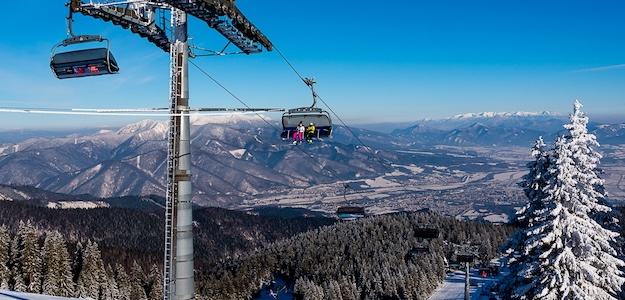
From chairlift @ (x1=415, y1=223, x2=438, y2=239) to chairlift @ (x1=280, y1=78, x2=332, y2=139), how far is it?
140 feet

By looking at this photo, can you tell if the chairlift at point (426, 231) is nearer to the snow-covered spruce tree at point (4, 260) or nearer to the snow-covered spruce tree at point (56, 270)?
the snow-covered spruce tree at point (56, 270)

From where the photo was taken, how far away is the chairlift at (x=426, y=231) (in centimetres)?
5934

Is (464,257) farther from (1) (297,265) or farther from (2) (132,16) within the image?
(1) (297,265)

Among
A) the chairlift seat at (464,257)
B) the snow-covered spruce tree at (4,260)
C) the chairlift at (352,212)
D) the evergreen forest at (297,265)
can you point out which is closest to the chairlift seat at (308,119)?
the chairlift at (352,212)

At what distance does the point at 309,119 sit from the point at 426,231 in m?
44.6

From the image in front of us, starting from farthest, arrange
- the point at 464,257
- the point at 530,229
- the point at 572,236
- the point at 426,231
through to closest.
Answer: the point at 464,257 → the point at 426,231 → the point at 530,229 → the point at 572,236

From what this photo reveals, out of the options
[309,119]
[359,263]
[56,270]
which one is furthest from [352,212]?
[359,263]

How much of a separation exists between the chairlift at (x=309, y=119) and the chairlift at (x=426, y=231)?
1686 inches

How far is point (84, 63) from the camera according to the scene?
1588 cm

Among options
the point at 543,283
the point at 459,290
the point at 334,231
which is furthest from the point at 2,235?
the point at 334,231

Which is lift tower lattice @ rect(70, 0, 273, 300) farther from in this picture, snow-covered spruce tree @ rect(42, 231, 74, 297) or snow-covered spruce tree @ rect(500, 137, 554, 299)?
snow-covered spruce tree @ rect(42, 231, 74, 297)

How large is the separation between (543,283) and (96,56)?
26.6 metres

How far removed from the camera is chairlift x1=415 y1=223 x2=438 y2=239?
59344 mm

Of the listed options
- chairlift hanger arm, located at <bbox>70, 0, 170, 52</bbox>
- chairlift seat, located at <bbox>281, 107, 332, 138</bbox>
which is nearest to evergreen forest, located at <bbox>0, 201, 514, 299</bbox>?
chairlift seat, located at <bbox>281, 107, 332, 138</bbox>
